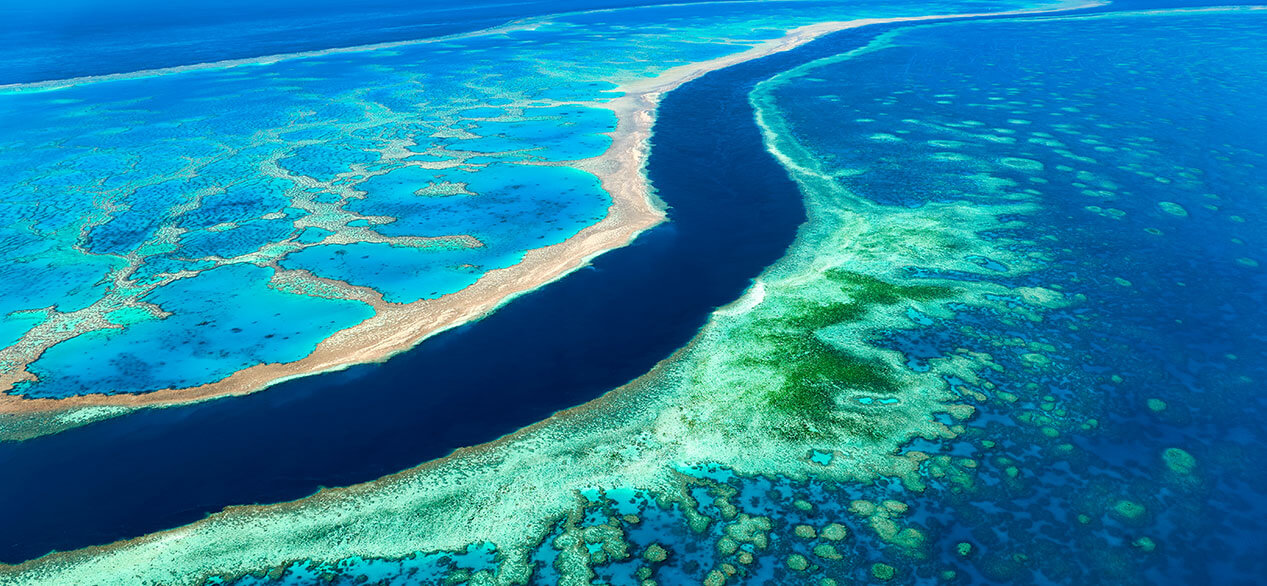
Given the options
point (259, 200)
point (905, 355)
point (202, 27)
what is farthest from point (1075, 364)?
point (202, 27)

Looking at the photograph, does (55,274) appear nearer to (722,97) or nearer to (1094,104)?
(722,97)

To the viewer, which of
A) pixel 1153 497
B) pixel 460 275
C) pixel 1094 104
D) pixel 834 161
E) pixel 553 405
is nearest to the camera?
pixel 1153 497

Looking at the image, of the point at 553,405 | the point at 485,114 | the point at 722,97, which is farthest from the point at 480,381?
the point at 722,97

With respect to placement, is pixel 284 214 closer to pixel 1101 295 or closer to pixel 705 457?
pixel 705 457

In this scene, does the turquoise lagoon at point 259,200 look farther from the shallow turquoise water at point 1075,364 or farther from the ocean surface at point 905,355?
the shallow turquoise water at point 1075,364

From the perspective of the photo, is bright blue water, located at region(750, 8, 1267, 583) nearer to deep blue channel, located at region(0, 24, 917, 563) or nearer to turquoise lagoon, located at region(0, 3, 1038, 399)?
deep blue channel, located at region(0, 24, 917, 563)

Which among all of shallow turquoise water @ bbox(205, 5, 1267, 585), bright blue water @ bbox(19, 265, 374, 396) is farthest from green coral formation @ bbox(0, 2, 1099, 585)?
bright blue water @ bbox(19, 265, 374, 396)
